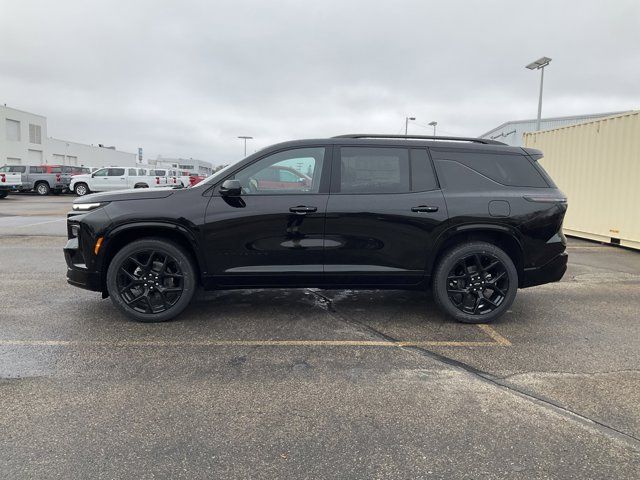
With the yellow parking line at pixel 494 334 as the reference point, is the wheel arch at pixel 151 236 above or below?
above

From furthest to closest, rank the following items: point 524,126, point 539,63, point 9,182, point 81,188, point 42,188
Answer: point 524,126 < point 42,188 < point 81,188 < point 9,182 < point 539,63

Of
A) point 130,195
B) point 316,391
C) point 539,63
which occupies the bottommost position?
point 316,391

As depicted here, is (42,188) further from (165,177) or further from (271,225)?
(271,225)

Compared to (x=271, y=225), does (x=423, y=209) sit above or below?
above

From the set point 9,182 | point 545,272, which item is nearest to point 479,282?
point 545,272

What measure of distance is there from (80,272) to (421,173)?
138 inches

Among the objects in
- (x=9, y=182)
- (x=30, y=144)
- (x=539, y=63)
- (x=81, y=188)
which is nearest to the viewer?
(x=539, y=63)

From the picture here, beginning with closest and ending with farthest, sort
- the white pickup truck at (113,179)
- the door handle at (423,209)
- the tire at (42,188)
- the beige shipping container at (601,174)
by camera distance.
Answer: the door handle at (423,209)
the beige shipping container at (601,174)
the white pickup truck at (113,179)
the tire at (42,188)

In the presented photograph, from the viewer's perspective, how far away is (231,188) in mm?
4418

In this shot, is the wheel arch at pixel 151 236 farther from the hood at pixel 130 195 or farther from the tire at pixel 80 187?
the tire at pixel 80 187

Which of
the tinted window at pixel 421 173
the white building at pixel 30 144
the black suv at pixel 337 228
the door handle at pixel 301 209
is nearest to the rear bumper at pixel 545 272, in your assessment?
the black suv at pixel 337 228

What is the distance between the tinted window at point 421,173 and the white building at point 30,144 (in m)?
47.4

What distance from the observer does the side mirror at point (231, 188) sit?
14.5 feet

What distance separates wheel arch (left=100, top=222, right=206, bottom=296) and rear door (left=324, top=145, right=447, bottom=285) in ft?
4.21
